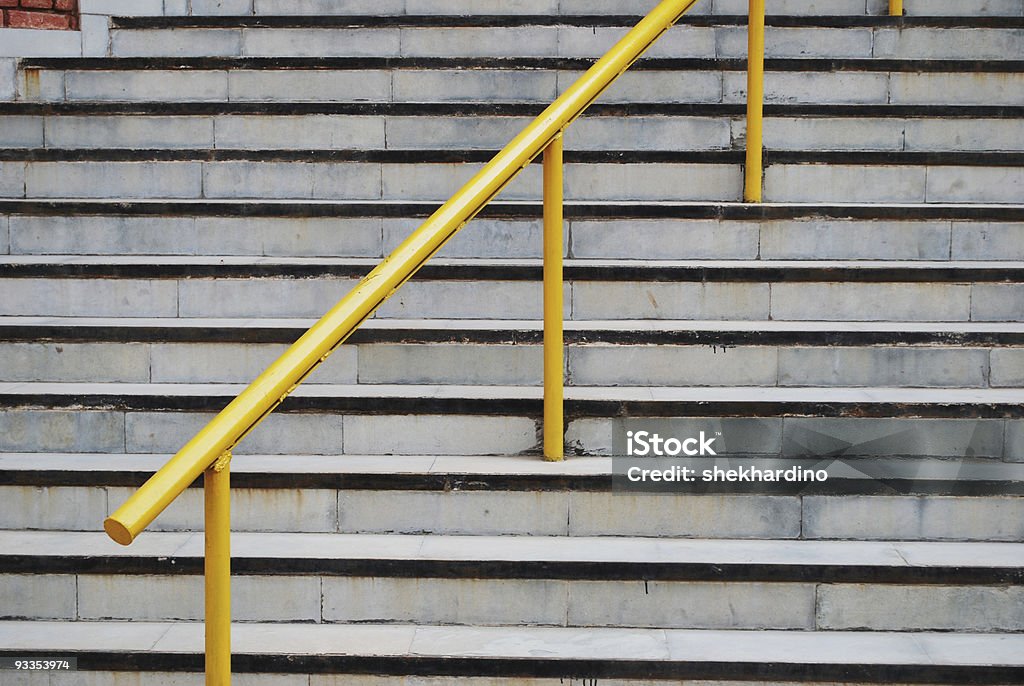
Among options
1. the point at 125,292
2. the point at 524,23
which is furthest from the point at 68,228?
the point at 524,23

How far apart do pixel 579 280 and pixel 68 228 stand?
6.03 ft

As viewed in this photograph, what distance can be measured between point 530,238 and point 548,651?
1618mm

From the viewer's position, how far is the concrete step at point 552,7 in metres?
4.66

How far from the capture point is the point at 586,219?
3.54 meters

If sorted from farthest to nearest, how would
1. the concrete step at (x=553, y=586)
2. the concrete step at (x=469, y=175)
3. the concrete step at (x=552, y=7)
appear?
the concrete step at (x=552, y=7) < the concrete step at (x=469, y=175) < the concrete step at (x=553, y=586)

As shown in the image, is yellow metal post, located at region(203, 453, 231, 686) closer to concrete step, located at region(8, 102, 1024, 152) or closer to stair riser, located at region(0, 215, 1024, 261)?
stair riser, located at region(0, 215, 1024, 261)

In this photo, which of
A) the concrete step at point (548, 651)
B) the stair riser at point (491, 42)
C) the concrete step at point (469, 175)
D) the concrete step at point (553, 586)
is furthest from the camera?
the stair riser at point (491, 42)

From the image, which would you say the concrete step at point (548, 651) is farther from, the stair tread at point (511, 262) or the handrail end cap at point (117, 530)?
the stair tread at point (511, 262)

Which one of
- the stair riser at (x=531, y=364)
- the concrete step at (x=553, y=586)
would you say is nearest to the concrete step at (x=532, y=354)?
the stair riser at (x=531, y=364)

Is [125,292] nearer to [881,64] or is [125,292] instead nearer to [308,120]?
[308,120]

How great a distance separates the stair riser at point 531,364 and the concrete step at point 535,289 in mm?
247

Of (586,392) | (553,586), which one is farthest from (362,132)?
(553,586)

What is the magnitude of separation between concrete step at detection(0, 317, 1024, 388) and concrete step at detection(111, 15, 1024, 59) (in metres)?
1.76

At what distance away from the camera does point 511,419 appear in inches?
113
